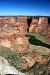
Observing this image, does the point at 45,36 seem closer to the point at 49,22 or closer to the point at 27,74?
the point at 49,22

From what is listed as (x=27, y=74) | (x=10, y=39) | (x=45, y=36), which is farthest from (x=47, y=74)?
(x=45, y=36)

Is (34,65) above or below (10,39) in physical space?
below

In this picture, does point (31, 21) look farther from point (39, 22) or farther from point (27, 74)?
point (27, 74)

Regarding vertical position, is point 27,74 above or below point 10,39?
below

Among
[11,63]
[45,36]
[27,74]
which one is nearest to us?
[27,74]

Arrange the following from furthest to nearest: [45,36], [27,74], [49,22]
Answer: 1. [49,22]
2. [45,36]
3. [27,74]

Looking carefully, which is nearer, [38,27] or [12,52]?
[12,52]

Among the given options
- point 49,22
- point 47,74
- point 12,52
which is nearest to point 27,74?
point 47,74

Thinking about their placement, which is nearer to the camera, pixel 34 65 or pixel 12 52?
pixel 34 65

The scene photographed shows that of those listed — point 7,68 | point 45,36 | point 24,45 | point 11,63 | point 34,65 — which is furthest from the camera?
point 45,36
